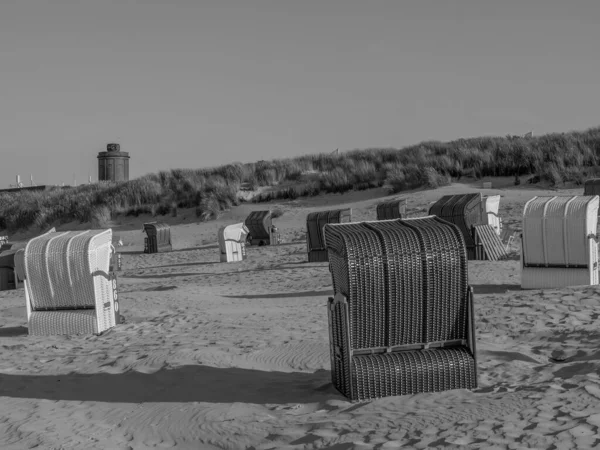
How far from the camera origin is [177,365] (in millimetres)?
7316

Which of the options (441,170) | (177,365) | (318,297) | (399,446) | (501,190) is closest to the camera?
(399,446)

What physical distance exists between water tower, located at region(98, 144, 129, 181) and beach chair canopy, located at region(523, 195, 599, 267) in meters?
36.9

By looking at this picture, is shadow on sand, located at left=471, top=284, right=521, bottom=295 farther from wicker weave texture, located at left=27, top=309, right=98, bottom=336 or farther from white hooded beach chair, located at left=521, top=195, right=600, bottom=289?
wicker weave texture, located at left=27, top=309, right=98, bottom=336

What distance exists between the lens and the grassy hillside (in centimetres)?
2948

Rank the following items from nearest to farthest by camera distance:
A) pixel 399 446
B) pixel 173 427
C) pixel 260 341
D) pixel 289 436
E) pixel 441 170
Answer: pixel 399 446, pixel 289 436, pixel 173 427, pixel 260 341, pixel 441 170

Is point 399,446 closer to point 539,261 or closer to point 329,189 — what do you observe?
point 539,261

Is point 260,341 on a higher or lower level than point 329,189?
lower

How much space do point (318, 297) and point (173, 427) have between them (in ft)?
21.1

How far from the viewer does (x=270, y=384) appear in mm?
6406

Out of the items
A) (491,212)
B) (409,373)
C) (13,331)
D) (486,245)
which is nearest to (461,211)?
(486,245)

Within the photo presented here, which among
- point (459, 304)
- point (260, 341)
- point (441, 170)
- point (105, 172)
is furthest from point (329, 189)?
point (459, 304)

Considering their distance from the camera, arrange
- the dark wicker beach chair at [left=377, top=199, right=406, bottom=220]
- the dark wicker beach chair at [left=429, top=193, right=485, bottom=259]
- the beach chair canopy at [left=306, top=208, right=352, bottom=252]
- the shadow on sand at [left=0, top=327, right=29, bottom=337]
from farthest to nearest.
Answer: the dark wicker beach chair at [left=377, top=199, right=406, bottom=220]
the beach chair canopy at [left=306, top=208, right=352, bottom=252]
the dark wicker beach chair at [left=429, top=193, right=485, bottom=259]
the shadow on sand at [left=0, top=327, right=29, bottom=337]

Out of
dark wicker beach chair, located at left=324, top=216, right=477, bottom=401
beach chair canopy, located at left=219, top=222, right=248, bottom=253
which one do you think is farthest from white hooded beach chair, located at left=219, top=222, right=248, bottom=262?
dark wicker beach chair, located at left=324, top=216, right=477, bottom=401

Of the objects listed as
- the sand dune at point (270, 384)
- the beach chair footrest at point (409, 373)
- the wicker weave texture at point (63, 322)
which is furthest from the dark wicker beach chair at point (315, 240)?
the beach chair footrest at point (409, 373)
